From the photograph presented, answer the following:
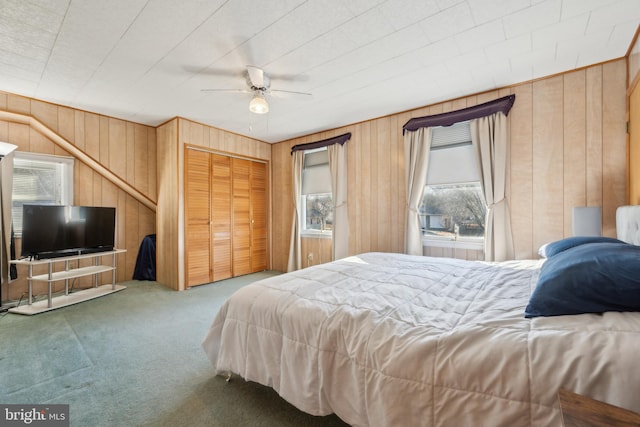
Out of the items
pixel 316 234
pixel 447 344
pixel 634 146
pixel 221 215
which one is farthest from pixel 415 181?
pixel 221 215

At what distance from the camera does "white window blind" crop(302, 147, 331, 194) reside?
465 centimetres

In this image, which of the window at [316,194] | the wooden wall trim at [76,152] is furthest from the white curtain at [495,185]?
the wooden wall trim at [76,152]

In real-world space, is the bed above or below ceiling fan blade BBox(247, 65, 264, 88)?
below

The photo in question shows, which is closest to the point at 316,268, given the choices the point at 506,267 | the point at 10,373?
the point at 506,267

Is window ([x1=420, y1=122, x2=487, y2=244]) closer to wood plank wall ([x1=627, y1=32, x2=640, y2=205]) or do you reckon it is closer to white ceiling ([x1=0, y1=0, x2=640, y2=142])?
white ceiling ([x1=0, y1=0, x2=640, y2=142])

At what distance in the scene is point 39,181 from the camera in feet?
11.9

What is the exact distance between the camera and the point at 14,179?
3430 millimetres

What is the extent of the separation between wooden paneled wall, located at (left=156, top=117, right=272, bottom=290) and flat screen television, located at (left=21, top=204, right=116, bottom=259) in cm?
68

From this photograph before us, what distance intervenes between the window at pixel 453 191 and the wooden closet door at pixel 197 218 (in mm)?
3381

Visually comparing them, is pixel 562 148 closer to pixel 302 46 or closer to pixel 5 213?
pixel 302 46

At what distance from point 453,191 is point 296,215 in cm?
267

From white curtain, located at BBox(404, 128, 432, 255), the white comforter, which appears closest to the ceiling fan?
white curtain, located at BBox(404, 128, 432, 255)

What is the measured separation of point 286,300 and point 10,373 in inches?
86.0

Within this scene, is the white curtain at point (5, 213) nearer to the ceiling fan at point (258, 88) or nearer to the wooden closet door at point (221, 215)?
the wooden closet door at point (221, 215)
